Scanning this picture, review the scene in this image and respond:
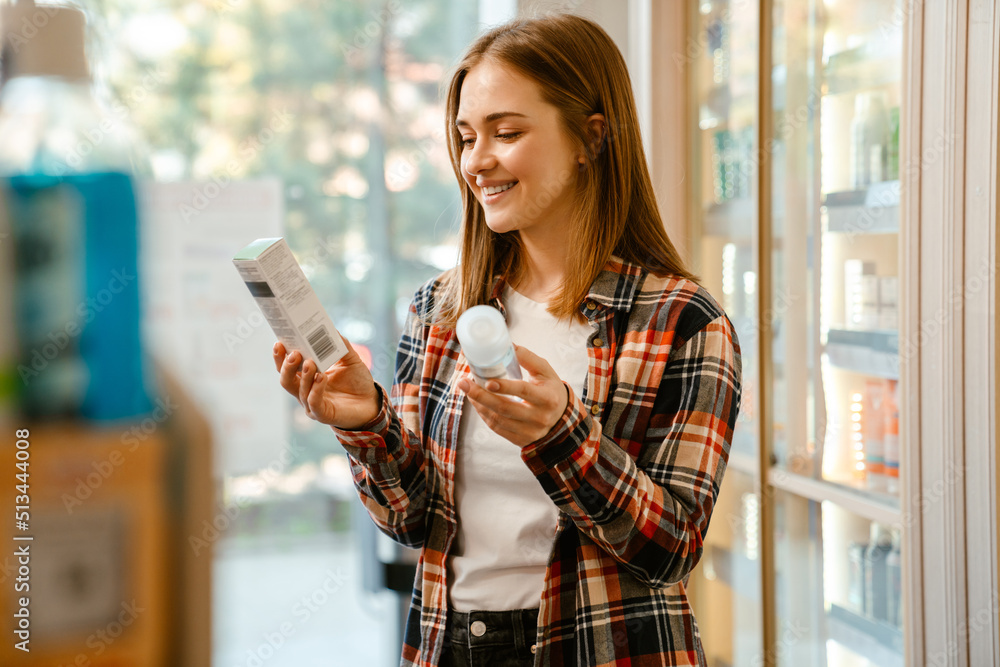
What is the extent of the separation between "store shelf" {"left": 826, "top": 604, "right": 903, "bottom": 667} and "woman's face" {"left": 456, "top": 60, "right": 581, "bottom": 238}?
98 cm

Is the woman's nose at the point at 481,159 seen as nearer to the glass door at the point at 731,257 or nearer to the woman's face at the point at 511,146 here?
the woman's face at the point at 511,146

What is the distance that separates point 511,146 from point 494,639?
0.53m

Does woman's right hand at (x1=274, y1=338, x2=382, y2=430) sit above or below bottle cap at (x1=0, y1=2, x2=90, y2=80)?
below

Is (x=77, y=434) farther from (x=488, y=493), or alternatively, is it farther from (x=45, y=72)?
(x=488, y=493)

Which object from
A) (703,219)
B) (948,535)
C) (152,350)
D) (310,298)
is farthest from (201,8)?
(948,535)

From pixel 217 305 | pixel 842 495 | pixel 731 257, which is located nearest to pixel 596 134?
pixel 842 495

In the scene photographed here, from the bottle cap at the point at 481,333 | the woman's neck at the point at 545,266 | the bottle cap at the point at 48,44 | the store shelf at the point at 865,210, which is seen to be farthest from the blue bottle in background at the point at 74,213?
the store shelf at the point at 865,210

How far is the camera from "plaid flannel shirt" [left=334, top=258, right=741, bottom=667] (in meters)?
0.71

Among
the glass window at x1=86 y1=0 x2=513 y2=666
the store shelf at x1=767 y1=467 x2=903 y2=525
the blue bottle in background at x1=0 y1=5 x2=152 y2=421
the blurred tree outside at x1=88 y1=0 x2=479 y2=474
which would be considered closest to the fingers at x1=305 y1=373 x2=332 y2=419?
the blue bottle in background at x1=0 y1=5 x2=152 y2=421

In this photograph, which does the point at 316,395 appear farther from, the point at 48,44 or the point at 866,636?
the point at 866,636

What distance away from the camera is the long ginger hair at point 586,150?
86cm

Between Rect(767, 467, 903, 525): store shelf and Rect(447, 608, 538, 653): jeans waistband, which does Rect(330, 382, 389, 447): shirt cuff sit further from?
Rect(767, 467, 903, 525): store shelf

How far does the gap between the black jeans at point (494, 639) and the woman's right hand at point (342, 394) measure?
0.81 ft

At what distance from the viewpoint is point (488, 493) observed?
85cm
